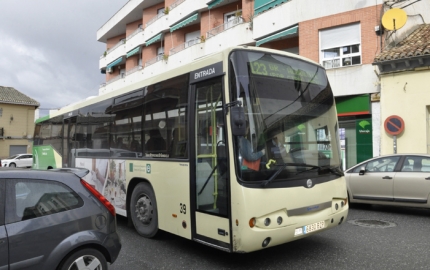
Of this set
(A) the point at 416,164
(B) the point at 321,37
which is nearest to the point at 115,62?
(B) the point at 321,37

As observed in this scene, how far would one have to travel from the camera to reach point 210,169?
4.88 meters

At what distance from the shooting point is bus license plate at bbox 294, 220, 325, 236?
469 cm

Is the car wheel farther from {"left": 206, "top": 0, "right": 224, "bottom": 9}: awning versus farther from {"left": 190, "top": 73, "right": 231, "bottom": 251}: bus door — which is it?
{"left": 206, "top": 0, "right": 224, "bottom": 9}: awning

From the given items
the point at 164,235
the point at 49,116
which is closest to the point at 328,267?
the point at 164,235

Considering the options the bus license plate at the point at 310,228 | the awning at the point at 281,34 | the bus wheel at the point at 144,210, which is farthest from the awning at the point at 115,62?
the bus license plate at the point at 310,228

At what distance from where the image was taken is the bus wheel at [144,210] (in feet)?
20.1

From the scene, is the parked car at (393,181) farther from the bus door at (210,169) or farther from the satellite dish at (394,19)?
the satellite dish at (394,19)

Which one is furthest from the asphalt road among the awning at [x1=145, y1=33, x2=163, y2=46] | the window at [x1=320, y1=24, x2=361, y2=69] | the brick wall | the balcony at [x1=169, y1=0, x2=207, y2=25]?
the awning at [x1=145, y1=33, x2=163, y2=46]

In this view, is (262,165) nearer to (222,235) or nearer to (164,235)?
(222,235)

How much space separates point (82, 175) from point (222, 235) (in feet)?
6.31

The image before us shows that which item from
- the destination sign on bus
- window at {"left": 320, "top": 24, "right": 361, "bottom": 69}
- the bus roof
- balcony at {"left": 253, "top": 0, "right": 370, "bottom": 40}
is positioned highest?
balcony at {"left": 253, "top": 0, "right": 370, "bottom": 40}

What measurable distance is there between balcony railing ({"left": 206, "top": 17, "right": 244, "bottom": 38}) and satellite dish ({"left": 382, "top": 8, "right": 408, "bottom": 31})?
292 inches

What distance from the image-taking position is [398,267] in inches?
189

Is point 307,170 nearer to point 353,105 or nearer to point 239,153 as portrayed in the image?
point 239,153
